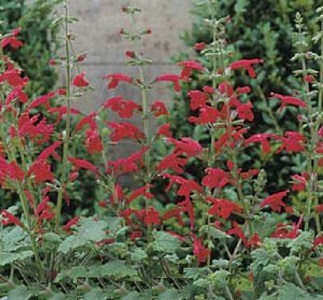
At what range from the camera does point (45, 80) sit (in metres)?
4.93

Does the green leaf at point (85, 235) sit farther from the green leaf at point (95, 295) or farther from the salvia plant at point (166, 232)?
the green leaf at point (95, 295)

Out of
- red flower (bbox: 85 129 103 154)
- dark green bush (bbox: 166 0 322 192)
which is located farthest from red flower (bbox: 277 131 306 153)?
dark green bush (bbox: 166 0 322 192)

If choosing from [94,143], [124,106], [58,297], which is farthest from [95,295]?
[124,106]

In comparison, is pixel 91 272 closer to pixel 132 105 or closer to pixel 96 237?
pixel 96 237

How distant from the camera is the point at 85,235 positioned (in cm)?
280

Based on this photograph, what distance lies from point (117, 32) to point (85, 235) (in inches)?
117

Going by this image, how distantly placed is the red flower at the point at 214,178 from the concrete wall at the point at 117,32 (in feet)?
8.96

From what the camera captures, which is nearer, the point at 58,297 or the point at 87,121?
the point at 58,297

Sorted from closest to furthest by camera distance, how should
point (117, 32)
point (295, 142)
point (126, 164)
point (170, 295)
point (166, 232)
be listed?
point (170, 295), point (295, 142), point (166, 232), point (126, 164), point (117, 32)

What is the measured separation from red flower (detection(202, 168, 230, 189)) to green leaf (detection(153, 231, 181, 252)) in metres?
0.19

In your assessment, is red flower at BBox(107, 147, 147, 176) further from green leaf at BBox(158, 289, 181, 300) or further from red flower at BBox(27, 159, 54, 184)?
green leaf at BBox(158, 289, 181, 300)

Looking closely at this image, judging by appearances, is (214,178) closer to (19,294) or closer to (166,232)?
(166,232)

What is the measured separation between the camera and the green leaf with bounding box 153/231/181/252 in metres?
2.85

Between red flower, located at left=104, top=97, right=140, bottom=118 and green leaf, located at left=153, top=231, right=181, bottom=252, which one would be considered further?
red flower, located at left=104, top=97, right=140, bottom=118
